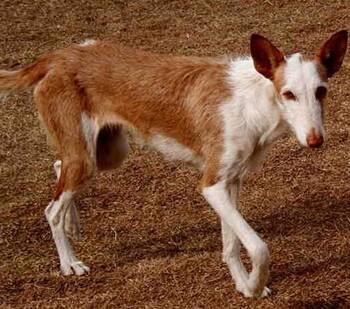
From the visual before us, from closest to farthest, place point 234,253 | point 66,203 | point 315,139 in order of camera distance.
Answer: point 315,139 < point 234,253 < point 66,203

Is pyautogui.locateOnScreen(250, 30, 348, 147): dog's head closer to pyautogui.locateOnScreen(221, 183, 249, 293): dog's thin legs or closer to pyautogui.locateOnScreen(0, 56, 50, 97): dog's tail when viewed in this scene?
pyautogui.locateOnScreen(221, 183, 249, 293): dog's thin legs

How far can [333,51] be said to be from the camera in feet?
15.9

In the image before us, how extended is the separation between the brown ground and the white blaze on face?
1091mm

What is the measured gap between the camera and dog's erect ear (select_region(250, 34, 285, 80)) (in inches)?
188

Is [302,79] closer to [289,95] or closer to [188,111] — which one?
[289,95]

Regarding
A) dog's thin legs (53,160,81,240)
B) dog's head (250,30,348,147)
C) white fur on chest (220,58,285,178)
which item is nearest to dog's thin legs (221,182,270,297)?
white fur on chest (220,58,285,178)

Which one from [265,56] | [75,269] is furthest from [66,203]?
[265,56]

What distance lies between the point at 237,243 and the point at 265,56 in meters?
1.21

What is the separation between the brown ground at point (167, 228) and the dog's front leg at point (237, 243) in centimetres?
12

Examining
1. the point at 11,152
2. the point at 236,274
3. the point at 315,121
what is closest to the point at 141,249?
the point at 236,274

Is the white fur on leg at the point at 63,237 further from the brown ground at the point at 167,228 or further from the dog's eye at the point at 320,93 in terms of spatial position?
the dog's eye at the point at 320,93

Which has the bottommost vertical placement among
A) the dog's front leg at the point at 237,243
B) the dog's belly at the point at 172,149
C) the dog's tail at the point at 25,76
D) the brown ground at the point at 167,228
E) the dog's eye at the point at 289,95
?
the brown ground at the point at 167,228

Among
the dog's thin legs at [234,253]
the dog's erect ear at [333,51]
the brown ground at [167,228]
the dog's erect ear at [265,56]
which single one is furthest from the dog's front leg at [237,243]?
the dog's erect ear at [333,51]

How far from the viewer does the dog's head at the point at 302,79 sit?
4.58 m
